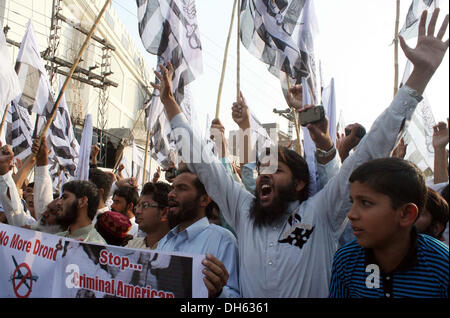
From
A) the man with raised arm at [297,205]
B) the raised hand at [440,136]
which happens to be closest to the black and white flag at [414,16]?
the raised hand at [440,136]

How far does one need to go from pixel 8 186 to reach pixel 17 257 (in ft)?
3.82

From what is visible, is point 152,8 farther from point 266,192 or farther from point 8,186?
point 266,192

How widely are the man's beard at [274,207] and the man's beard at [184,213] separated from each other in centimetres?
53

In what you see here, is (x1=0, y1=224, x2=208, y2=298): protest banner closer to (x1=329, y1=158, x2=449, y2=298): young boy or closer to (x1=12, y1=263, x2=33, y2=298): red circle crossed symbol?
(x1=12, y1=263, x2=33, y2=298): red circle crossed symbol

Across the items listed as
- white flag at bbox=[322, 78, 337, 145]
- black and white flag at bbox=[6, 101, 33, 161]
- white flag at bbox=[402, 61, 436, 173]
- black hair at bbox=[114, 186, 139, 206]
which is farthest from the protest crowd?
black and white flag at bbox=[6, 101, 33, 161]

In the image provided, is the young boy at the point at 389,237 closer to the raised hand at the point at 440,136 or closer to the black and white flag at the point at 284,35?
the raised hand at the point at 440,136

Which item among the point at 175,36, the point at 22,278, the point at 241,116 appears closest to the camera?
the point at 22,278

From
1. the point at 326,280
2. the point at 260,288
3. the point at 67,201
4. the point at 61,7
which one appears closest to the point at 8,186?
the point at 67,201

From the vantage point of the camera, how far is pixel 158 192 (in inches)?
128

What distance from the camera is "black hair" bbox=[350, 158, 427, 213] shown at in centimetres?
160

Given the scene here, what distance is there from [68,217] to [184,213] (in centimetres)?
115

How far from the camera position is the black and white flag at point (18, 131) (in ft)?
20.8

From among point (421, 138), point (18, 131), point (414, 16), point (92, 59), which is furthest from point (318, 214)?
point (92, 59)

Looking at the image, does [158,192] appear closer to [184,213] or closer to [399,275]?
[184,213]
